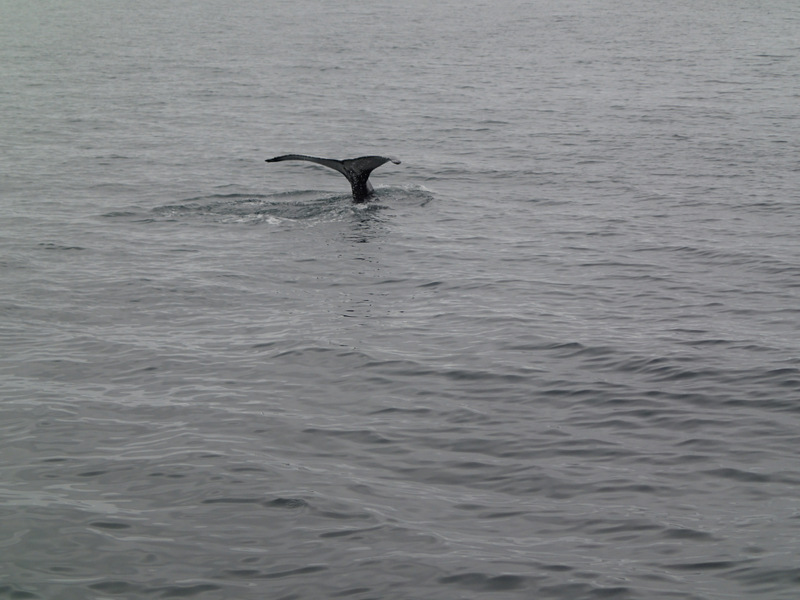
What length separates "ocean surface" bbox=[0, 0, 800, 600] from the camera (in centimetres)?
813

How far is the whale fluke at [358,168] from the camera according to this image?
19.2 m

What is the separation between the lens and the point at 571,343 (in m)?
13.3

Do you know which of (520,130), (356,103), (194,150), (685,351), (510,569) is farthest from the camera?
(356,103)

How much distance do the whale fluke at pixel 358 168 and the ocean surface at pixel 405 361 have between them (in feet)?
1.40

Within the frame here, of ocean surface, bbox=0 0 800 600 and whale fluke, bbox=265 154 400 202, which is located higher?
whale fluke, bbox=265 154 400 202

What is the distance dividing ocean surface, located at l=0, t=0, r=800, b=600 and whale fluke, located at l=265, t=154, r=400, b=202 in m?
0.43

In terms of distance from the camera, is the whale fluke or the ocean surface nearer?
the ocean surface

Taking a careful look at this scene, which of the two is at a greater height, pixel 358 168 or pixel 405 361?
pixel 358 168

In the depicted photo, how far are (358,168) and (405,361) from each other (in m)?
8.49

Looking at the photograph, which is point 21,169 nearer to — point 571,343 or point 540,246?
point 540,246

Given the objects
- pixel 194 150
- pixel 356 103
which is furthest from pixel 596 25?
pixel 194 150

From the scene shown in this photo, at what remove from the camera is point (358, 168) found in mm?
20453

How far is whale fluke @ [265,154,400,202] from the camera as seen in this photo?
19.2 m

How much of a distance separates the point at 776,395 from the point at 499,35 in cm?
5975
